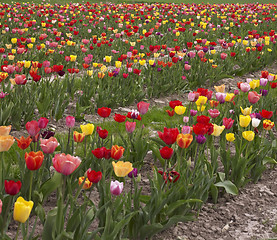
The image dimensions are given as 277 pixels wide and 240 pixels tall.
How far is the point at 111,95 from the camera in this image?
241 inches

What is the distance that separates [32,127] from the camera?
2928 millimetres

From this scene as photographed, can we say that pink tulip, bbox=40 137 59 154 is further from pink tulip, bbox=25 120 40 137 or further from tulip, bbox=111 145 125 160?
tulip, bbox=111 145 125 160

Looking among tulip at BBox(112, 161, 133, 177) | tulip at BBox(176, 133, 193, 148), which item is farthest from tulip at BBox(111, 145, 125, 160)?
tulip at BBox(176, 133, 193, 148)

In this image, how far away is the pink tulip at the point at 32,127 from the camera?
2.90m

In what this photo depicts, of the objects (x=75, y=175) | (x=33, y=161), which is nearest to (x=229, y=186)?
(x=75, y=175)

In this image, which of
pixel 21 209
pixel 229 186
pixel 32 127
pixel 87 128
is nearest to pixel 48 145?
pixel 32 127

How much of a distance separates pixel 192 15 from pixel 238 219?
1460 cm

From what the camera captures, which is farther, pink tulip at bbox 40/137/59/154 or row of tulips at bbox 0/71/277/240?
pink tulip at bbox 40/137/59/154

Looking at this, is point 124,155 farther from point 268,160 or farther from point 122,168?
point 268,160

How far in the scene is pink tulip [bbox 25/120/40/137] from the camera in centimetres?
290

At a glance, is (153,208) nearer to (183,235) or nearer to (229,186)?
(183,235)

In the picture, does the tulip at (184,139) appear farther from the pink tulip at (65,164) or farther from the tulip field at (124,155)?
the pink tulip at (65,164)

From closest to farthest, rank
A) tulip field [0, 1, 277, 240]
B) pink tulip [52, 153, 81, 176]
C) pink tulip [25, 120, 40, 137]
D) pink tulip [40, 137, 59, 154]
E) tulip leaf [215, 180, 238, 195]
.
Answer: pink tulip [52, 153, 81, 176], tulip field [0, 1, 277, 240], pink tulip [40, 137, 59, 154], pink tulip [25, 120, 40, 137], tulip leaf [215, 180, 238, 195]

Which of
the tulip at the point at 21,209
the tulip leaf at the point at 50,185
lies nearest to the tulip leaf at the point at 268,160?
the tulip leaf at the point at 50,185
